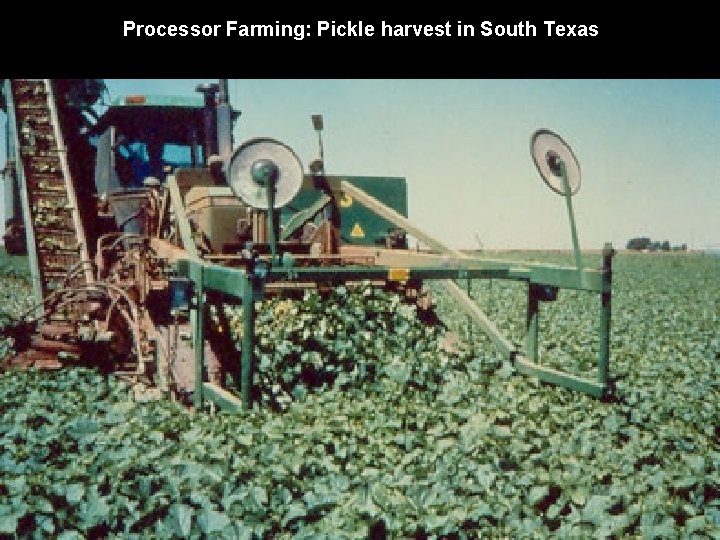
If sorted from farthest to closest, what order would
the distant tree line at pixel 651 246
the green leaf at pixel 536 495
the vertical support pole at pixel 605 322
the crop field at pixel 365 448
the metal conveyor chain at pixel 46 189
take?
the distant tree line at pixel 651 246, the metal conveyor chain at pixel 46 189, the vertical support pole at pixel 605 322, the green leaf at pixel 536 495, the crop field at pixel 365 448

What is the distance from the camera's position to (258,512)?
3109 millimetres

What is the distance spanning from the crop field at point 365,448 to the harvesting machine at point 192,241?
378mm

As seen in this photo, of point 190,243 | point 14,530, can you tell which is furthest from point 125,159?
point 14,530

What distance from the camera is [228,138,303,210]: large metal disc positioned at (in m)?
5.12

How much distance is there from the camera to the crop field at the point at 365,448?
10.2 feet

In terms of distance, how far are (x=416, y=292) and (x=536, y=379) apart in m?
1.77

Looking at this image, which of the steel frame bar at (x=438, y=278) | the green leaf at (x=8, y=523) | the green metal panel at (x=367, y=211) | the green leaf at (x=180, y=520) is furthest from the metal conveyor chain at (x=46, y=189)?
the green leaf at (x=180, y=520)

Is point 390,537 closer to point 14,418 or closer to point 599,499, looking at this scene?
point 599,499

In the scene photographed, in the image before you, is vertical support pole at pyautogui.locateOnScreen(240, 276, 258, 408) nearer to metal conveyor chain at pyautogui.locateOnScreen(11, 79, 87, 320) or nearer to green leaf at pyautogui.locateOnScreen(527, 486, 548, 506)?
green leaf at pyautogui.locateOnScreen(527, 486, 548, 506)

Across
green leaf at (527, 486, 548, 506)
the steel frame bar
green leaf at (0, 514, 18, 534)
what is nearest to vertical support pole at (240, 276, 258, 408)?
the steel frame bar

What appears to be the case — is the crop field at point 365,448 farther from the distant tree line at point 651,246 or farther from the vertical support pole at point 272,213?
the distant tree line at point 651,246

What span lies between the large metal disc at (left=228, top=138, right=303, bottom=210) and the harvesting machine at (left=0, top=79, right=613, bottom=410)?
1cm

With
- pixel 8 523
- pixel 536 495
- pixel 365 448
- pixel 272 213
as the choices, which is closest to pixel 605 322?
pixel 536 495

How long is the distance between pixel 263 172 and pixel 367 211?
4.31m
